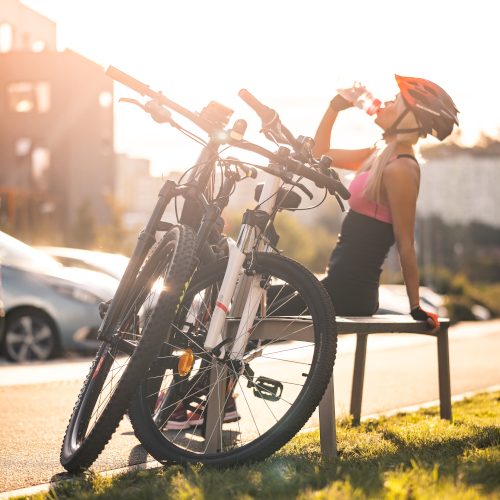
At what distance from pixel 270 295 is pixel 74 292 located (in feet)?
18.0

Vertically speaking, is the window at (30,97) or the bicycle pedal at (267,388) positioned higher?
the window at (30,97)

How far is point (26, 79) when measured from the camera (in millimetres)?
29500

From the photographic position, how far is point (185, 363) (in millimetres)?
3199

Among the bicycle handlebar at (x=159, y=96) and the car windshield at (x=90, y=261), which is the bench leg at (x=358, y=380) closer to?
the bicycle handlebar at (x=159, y=96)

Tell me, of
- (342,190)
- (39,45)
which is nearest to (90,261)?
(39,45)

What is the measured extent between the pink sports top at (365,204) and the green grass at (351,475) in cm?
123

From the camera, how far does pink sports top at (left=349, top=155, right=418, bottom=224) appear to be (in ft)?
13.1

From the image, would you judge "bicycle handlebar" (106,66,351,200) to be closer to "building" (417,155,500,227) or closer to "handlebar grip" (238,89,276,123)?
"handlebar grip" (238,89,276,123)

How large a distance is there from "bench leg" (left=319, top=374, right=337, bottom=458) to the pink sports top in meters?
1.22

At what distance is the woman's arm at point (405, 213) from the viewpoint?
384 centimetres

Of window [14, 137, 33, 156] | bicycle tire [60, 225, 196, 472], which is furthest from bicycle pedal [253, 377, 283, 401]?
window [14, 137, 33, 156]

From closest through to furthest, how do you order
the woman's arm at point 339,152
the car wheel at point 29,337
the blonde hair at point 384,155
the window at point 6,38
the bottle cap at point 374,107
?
the blonde hair at point 384,155, the bottle cap at point 374,107, the woman's arm at point 339,152, the car wheel at point 29,337, the window at point 6,38

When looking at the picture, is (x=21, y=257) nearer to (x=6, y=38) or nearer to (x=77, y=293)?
(x=77, y=293)

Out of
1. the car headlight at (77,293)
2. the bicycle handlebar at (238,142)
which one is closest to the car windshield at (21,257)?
the car headlight at (77,293)
